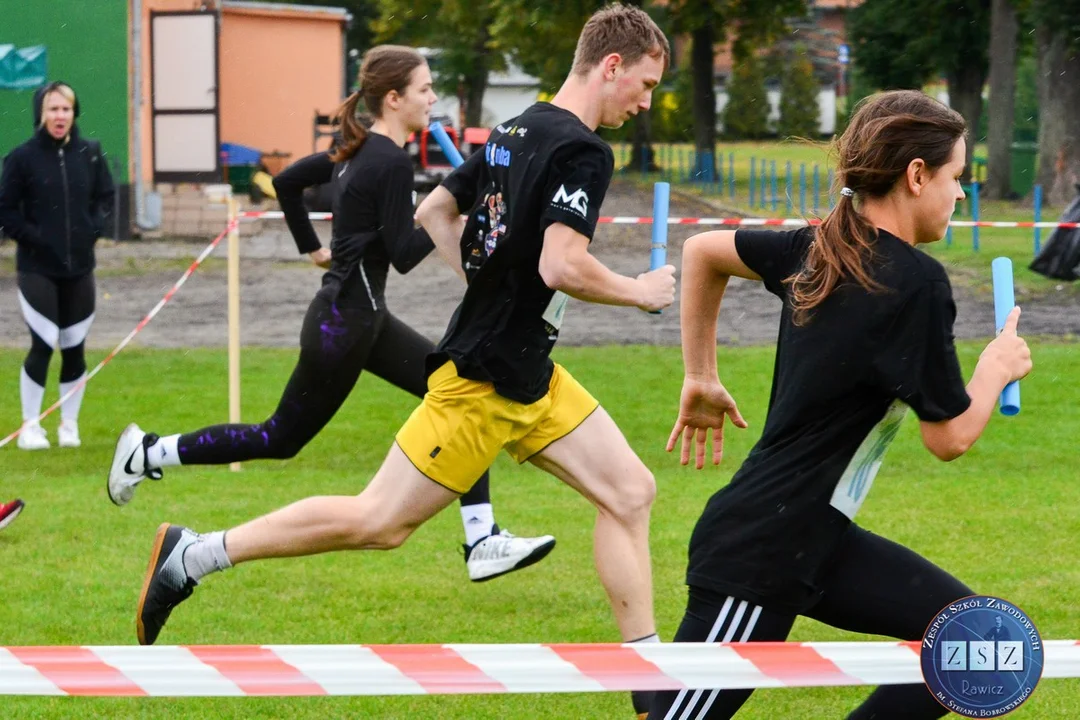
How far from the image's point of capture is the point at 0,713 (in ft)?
16.0

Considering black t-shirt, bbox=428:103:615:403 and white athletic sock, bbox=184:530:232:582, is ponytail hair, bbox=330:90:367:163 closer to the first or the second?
black t-shirt, bbox=428:103:615:403

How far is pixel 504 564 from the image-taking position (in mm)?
6074

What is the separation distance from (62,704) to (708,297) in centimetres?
262

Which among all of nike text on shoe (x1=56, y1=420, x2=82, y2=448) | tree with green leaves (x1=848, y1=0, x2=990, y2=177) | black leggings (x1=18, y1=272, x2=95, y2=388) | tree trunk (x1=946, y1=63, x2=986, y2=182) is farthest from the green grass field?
tree trunk (x1=946, y1=63, x2=986, y2=182)

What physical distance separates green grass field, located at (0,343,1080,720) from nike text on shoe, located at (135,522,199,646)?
0.82 feet

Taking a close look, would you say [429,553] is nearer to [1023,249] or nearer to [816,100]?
[1023,249]

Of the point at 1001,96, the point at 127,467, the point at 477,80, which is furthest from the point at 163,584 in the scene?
the point at 477,80

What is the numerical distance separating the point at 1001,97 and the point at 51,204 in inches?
1068

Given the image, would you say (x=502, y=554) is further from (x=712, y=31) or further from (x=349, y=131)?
(x=712, y=31)

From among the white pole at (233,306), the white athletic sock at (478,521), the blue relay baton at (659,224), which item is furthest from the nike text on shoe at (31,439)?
the blue relay baton at (659,224)

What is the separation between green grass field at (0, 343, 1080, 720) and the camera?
5027mm

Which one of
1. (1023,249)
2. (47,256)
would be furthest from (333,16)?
(47,256)

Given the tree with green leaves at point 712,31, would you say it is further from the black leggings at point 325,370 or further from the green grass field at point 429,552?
the black leggings at point 325,370

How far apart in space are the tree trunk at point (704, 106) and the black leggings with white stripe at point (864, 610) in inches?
1452
